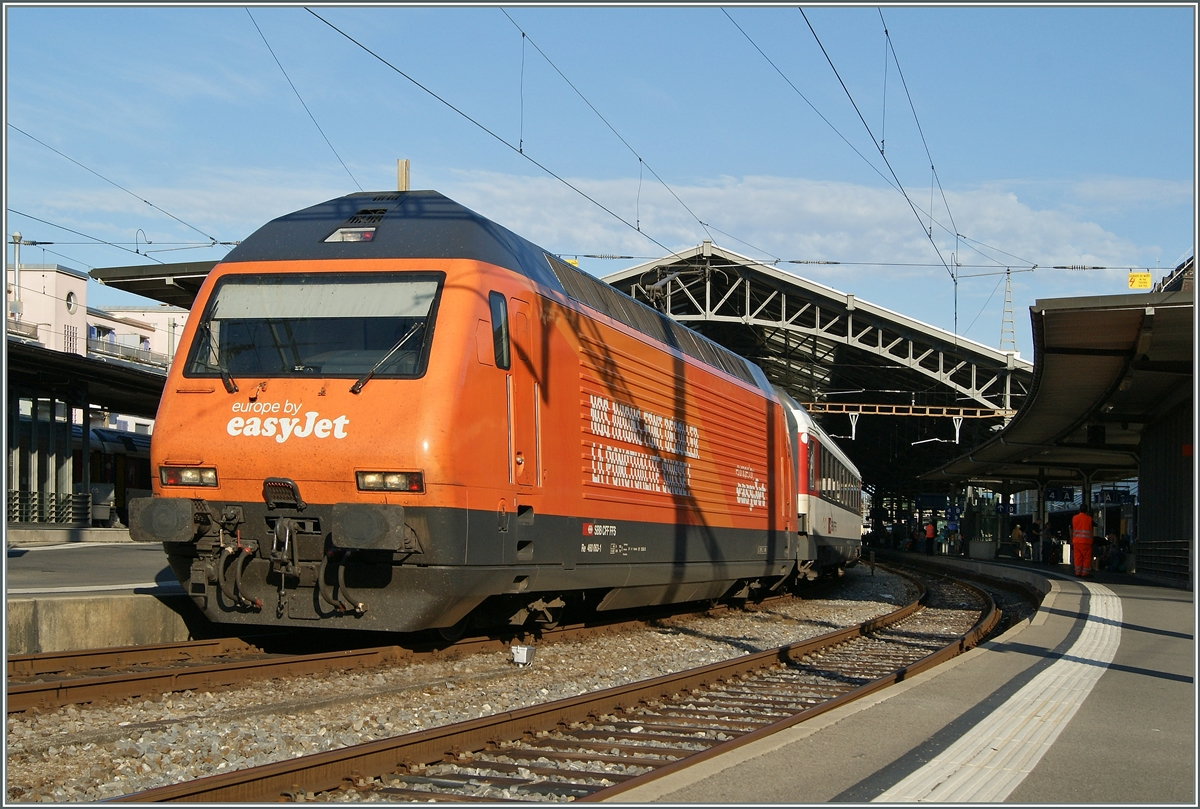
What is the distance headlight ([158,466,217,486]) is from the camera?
8.96 metres

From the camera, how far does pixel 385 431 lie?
854 cm

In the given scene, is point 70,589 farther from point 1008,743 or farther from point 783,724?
point 1008,743

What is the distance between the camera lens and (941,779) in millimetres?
5484

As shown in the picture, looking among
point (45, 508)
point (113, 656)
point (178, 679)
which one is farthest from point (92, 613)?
point (45, 508)

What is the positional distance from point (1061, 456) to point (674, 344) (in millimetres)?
23200

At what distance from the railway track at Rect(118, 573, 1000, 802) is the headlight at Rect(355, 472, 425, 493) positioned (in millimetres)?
2022

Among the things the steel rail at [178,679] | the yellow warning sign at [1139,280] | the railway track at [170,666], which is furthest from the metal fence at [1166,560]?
the steel rail at [178,679]

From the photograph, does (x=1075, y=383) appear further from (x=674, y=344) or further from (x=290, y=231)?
(x=290, y=231)

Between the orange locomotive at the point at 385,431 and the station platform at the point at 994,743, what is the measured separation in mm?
3189

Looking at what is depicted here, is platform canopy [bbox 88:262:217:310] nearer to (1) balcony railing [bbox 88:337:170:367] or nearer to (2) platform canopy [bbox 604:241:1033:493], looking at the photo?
(2) platform canopy [bbox 604:241:1033:493]

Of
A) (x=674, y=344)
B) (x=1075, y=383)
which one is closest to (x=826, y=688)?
(x=674, y=344)

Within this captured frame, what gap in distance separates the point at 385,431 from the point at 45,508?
2030 cm

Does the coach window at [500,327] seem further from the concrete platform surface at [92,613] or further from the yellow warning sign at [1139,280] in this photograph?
the yellow warning sign at [1139,280]

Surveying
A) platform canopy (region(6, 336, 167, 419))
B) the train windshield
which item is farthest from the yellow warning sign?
the train windshield
